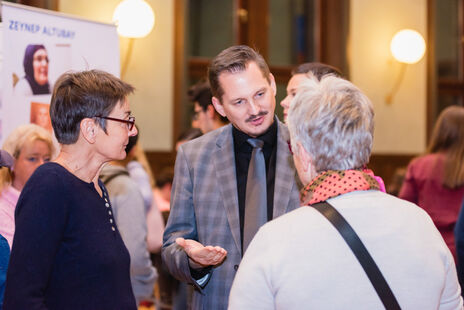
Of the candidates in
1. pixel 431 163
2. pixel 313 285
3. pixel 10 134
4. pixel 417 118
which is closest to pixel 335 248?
pixel 313 285

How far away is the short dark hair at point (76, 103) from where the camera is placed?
1920mm

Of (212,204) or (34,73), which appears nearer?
(212,204)

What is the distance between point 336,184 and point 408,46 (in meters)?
6.20

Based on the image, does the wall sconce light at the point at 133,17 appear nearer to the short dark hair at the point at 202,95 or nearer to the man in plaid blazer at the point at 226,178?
the short dark hair at the point at 202,95

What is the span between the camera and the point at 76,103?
6.31ft

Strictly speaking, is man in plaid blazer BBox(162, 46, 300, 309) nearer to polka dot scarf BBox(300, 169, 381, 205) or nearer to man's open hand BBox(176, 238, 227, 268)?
man's open hand BBox(176, 238, 227, 268)

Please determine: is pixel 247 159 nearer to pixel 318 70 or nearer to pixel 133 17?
pixel 318 70

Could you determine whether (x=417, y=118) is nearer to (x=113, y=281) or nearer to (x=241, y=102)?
(x=241, y=102)

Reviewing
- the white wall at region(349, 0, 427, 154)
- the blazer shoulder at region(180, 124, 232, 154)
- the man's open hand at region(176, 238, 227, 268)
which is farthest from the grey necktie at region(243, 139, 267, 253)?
the white wall at region(349, 0, 427, 154)

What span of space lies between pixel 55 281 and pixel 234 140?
35.8 inches

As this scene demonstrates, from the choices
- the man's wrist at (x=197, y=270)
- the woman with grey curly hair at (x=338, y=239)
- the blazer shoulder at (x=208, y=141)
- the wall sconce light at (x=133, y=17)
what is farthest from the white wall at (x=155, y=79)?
the woman with grey curly hair at (x=338, y=239)

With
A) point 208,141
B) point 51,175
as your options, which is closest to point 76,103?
point 51,175

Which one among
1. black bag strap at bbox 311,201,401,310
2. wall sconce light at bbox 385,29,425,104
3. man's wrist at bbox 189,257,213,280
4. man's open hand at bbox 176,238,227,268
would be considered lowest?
man's wrist at bbox 189,257,213,280

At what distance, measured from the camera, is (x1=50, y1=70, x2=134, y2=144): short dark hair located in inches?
75.6
